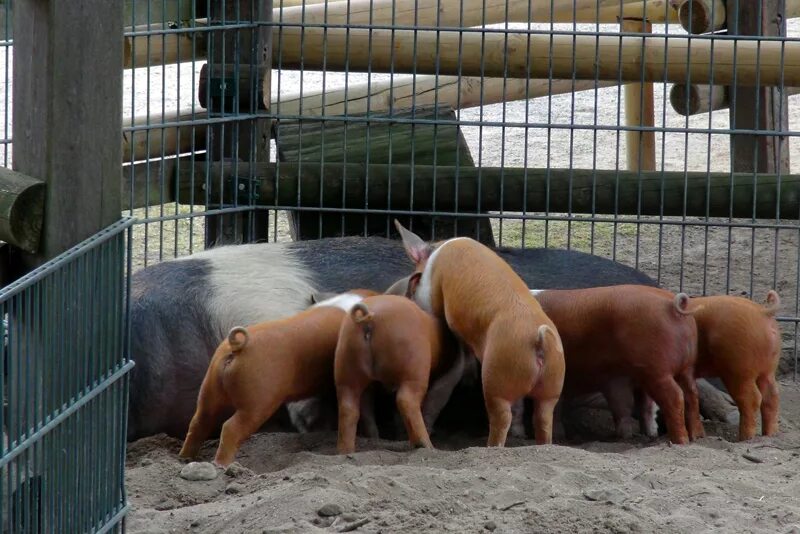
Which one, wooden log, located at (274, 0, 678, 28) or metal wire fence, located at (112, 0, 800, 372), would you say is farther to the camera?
wooden log, located at (274, 0, 678, 28)

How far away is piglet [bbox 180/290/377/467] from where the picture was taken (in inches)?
159

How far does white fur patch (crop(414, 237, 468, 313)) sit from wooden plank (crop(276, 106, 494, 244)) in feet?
3.20

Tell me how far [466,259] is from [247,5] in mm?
1946

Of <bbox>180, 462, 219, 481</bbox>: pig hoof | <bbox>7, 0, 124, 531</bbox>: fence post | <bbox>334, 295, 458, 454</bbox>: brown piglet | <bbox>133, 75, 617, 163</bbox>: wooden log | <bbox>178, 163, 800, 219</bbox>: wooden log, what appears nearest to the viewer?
<bbox>7, 0, 124, 531</bbox>: fence post

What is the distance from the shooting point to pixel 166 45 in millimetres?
5551

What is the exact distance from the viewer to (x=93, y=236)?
118 inches

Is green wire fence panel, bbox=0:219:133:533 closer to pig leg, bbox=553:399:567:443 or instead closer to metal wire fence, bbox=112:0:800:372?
pig leg, bbox=553:399:567:443

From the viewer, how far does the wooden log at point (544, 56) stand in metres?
5.73

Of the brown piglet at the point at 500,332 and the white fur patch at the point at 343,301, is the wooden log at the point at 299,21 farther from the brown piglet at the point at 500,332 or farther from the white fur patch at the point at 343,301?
the brown piglet at the point at 500,332

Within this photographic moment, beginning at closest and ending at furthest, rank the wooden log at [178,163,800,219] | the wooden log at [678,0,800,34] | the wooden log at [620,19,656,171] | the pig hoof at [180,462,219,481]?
the pig hoof at [180,462,219,481] < the wooden log at [178,163,800,219] < the wooden log at [678,0,800,34] < the wooden log at [620,19,656,171]

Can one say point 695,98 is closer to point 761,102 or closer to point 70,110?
point 761,102

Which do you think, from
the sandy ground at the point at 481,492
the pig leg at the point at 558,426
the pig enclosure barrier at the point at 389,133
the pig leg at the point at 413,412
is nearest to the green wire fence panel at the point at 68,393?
the sandy ground at the point at 481,492

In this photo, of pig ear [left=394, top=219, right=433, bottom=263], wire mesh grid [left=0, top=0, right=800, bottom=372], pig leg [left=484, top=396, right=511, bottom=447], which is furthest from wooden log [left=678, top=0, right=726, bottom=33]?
pig leg [left=484, top=396, right=511, bottom=447]

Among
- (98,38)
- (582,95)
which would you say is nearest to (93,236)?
(98,38)
